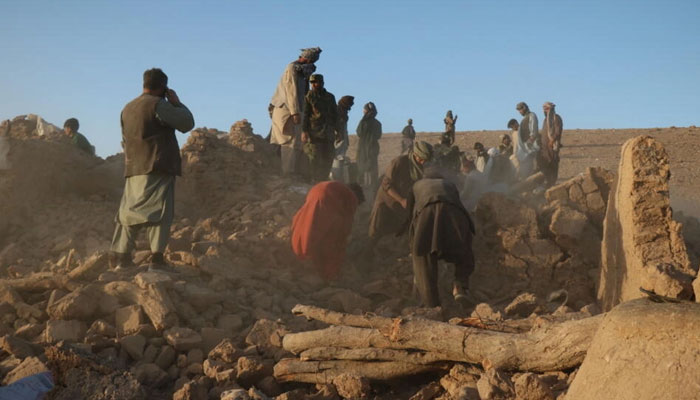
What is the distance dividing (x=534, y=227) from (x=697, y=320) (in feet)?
14.4

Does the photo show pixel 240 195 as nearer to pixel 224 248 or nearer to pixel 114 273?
pixel 224 248

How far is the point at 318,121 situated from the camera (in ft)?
26.3

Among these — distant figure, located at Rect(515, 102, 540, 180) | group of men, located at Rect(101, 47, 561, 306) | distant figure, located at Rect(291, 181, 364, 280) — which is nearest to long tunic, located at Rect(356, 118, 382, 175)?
group of men, located at Rect(101, 47, 561, 306)

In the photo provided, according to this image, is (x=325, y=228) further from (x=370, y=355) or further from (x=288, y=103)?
(x=370, y=355)

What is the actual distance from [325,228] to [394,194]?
84cm

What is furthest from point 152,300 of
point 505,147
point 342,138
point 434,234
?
point 505,147

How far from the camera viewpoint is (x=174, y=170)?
5.23 metres

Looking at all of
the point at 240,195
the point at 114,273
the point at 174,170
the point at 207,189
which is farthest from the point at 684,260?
the point at 207,189

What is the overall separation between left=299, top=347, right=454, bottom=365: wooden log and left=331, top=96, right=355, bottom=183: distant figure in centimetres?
478

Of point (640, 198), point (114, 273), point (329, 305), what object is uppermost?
point (640, 198)

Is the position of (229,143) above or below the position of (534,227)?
above

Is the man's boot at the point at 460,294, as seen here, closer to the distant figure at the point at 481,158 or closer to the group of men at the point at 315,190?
the group of men at the point at 315,190

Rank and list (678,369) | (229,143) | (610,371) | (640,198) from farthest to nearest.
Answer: (229,143) < (640,198) < (610,371) < (678,369)

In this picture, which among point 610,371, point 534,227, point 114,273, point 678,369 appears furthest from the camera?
point 534,227
